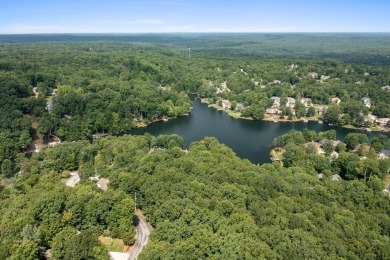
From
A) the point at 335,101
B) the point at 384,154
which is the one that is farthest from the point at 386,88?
the point at 384,154

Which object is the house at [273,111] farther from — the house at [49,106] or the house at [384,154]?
the house at [49,106]

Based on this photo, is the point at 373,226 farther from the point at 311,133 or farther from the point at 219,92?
the point at 219,92

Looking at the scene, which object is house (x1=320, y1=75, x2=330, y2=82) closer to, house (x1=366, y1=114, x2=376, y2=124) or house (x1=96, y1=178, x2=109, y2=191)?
house (x1=366, y1=114, x2=376, y2=124)

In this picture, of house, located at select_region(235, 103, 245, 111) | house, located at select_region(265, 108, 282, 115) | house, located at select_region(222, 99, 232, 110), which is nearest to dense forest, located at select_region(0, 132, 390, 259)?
house, located at select_region(265, 108, 282, 115)

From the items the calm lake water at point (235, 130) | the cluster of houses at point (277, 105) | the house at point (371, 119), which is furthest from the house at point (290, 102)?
the house at point (371, 119)

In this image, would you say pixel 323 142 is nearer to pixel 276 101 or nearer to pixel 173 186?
pixel 173 186
